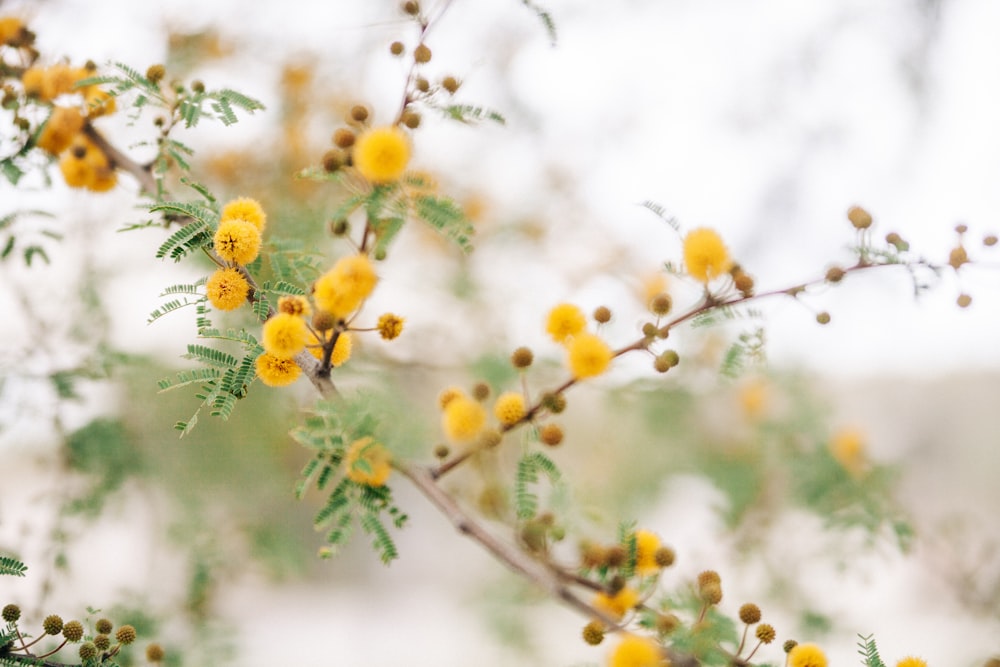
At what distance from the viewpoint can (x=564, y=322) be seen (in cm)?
62

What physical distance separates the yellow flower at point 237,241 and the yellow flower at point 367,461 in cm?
18

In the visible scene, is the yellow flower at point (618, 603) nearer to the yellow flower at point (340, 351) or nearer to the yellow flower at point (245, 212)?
the yellow flower at point (340, 351)

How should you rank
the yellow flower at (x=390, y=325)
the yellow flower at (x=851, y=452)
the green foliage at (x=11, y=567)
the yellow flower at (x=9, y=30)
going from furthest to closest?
the yellow flower at (x=851, y=452) → the yellow flower at (x=9, y=30) → the green foliage at (x=11, y=567) → the yellow flower at (x=390, y=325)

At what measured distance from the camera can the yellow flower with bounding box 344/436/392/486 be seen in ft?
1.69

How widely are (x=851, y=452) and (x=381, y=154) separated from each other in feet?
4.93

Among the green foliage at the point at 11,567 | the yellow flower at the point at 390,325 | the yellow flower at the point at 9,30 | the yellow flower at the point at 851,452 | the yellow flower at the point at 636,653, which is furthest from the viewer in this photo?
the yellow flower at the point at 851,452

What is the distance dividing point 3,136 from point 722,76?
6.44 ft

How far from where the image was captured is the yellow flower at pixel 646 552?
0.56 m

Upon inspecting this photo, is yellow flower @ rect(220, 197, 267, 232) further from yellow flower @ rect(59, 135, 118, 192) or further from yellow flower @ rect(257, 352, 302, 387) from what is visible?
yellow flower @ rect(59, 135, 118, 192)

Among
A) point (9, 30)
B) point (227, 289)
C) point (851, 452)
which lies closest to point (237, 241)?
point (227, 289)

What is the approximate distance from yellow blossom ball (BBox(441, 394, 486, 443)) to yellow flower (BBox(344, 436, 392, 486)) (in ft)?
0.18

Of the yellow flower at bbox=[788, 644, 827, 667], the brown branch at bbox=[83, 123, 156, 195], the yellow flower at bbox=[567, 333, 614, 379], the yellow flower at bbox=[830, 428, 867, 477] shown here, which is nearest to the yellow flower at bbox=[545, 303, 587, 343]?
the yellow flower at bbox=[567, 333, 614, 379]

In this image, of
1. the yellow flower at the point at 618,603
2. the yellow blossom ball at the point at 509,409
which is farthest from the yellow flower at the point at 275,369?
the yellow flower at the point at 618,603

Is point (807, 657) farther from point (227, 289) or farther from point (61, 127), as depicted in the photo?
point (61, 127)
